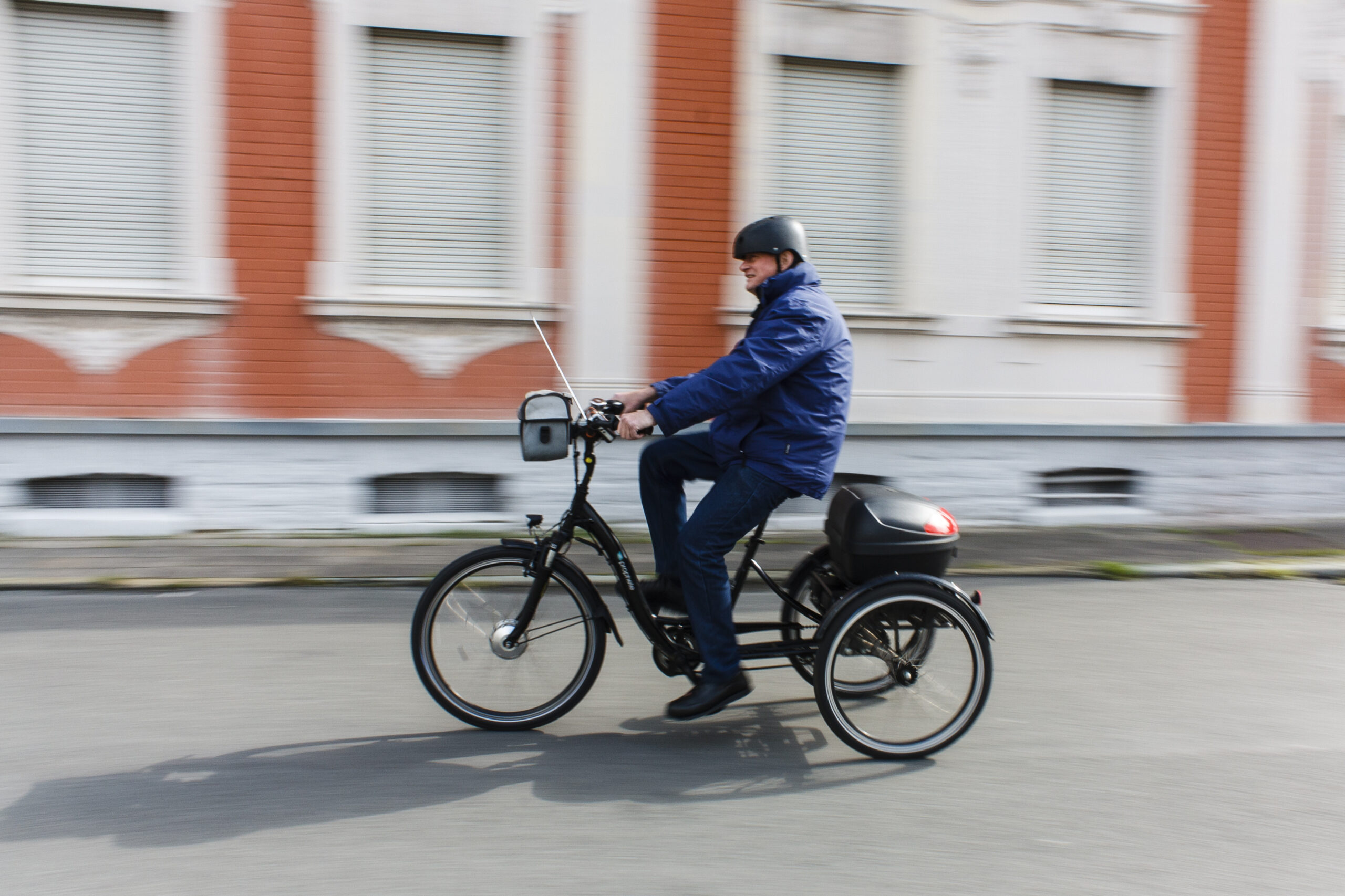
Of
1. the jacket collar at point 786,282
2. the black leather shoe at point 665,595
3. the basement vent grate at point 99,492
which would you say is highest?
the jacket collar at point 786,282

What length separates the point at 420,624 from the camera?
3943mm

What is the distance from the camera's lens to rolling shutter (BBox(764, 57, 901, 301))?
29.8 ft

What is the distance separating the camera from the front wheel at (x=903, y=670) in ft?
12.6

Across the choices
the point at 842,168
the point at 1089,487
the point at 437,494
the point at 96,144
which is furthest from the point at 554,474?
the point at 1089,487

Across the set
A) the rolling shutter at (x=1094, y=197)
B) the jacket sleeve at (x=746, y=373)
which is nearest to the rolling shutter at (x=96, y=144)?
the jacket sleeve at (x=746, y=373)

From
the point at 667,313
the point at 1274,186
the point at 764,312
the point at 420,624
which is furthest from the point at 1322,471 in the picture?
the point at 420,624

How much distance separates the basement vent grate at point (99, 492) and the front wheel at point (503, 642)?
198 inches

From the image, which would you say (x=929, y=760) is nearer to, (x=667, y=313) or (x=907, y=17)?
(x=667, y=313)

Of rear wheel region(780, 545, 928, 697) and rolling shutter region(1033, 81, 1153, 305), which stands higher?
rolling shutter region(1033, 81, 1153, 305)

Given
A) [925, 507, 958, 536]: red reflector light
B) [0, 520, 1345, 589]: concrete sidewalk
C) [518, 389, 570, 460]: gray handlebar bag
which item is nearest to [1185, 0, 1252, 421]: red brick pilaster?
[0, 520, 1345, 589]: concrete sidewalk

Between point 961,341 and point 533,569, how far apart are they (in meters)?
6.22

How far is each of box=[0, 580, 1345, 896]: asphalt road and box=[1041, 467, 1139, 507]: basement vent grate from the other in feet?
12.9

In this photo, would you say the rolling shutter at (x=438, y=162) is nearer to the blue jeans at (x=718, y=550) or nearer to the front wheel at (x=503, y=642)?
the front wheel at (x=503, y=642)

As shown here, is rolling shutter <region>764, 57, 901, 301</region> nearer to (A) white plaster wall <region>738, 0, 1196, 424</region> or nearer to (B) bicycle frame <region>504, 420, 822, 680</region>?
(A) white plaster wall <region>738, 0, 1196, 424</region>
